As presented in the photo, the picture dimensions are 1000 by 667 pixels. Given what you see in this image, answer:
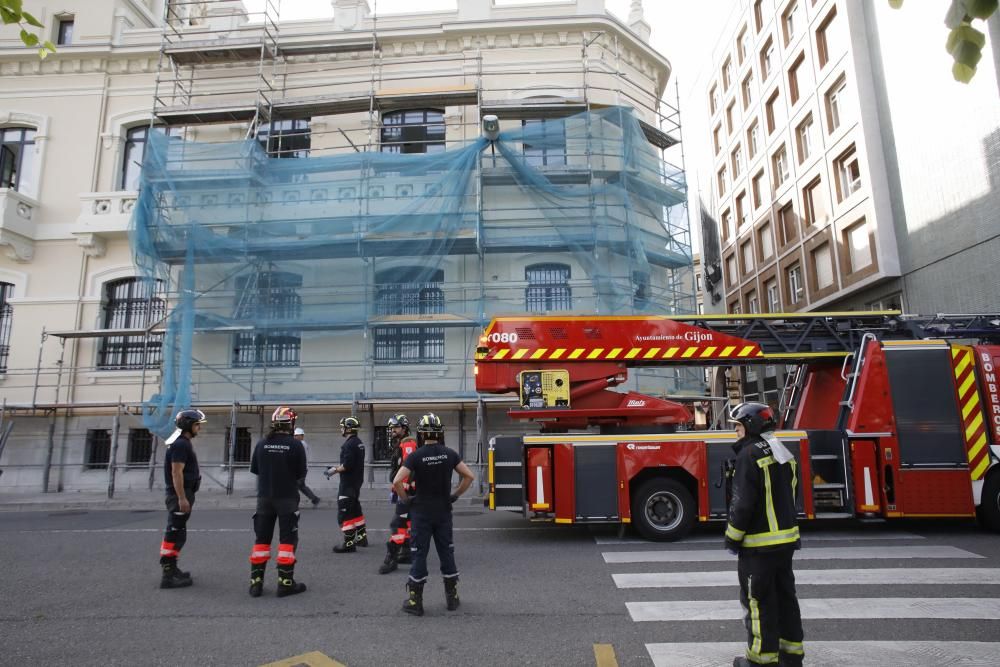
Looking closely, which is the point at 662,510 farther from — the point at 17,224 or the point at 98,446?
the point at 17,224

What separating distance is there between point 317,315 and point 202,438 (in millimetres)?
4405

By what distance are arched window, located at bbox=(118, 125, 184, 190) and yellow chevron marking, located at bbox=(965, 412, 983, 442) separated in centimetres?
1956

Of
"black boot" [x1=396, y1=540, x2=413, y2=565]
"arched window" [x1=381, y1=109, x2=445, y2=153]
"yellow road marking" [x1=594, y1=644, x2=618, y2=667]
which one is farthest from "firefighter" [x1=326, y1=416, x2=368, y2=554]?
"arched window" [x1=381, y1=109, x2=445, y2=153]

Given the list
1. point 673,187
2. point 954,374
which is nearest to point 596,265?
point 673,187

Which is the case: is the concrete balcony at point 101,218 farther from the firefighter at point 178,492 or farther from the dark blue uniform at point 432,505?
the dark blue uniform at point 432,505

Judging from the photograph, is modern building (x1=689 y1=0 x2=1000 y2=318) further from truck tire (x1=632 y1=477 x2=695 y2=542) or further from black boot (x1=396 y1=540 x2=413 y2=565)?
black boot (x1=396 y1=540 x2=413 y2=565)

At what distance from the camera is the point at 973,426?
8359mm

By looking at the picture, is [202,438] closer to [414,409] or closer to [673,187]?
[414,409]

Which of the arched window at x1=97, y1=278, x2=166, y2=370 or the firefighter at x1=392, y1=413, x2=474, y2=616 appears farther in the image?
the arched window at x1=97, y1=278, x2=166, y2=370

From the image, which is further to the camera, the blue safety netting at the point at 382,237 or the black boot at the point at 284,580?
the blue safety netting at the point at 382,237

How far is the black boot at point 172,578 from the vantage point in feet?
19.8

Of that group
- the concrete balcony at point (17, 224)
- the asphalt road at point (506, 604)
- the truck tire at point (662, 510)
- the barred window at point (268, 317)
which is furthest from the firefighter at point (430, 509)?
the concrete balcony at point (17, 224)

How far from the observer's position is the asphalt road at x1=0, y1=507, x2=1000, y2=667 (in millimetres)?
4289

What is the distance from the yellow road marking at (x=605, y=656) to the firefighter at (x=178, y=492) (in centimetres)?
408
